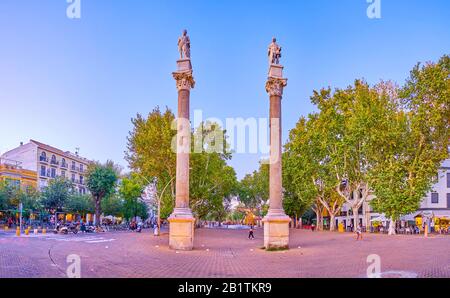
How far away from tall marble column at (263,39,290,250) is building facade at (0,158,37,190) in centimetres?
5019

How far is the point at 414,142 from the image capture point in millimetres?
42094

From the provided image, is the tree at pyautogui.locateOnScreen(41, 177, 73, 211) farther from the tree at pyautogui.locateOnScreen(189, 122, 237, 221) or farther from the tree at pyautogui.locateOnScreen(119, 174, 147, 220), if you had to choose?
the tree at pyautogui.locateOnScreen(189, 122, 237, 221)

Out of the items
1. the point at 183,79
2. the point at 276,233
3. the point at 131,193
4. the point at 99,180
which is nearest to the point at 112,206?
the point at 131,193

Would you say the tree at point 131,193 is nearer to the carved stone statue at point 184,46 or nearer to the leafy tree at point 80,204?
the leafy tree at point 80,204

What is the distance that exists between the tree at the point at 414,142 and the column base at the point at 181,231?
25.2 m

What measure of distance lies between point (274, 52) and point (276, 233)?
970 cm

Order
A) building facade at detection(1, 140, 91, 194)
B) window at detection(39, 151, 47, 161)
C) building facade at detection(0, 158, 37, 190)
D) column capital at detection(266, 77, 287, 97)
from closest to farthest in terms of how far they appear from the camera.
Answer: column capital at detection(266, 77, 287, 97), building facade at detection(0, 158, 37, 190), building facade at detection(1, 140, 91, 194), window at detection(39, 151, 47, 161)

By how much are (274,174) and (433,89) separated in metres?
23.6

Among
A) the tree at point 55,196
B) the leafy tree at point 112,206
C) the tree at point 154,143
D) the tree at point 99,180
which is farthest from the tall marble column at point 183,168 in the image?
the leafy tree at point 112,206

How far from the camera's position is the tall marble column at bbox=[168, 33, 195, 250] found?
2169cm

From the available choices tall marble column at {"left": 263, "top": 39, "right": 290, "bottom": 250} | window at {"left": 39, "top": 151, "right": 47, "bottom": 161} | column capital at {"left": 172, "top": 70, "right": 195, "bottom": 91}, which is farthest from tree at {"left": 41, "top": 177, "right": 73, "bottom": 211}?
tall marble column at {"left": 263, "top": 39, "right": 290, "bottom": 250}

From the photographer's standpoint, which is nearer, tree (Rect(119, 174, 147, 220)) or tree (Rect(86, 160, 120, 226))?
tree (Rect(86, 160, 120, 226))

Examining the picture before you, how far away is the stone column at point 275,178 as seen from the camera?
72.1 feet
